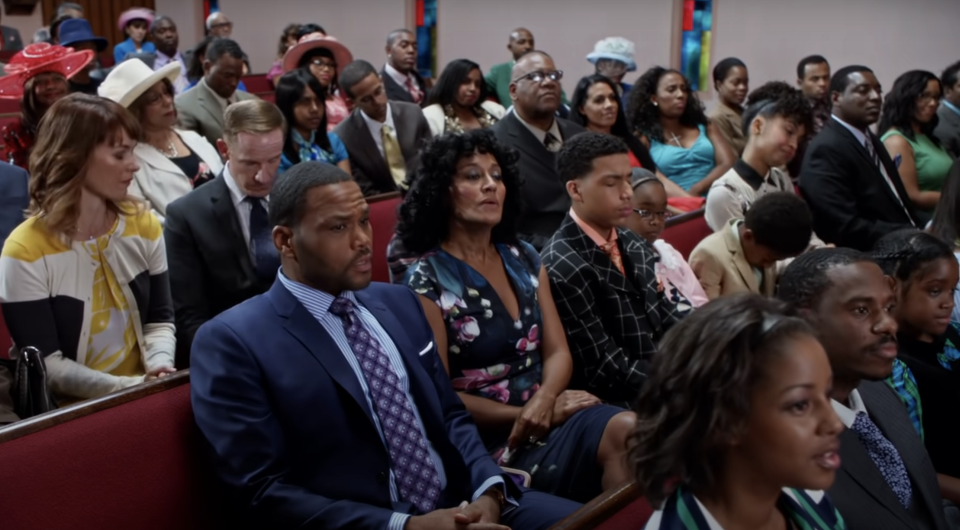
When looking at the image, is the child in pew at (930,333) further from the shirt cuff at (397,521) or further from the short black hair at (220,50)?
the short black hair at (220,50)

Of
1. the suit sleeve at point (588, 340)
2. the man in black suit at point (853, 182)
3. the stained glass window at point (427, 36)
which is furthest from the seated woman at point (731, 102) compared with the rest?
the stained glass window at point (427, 36)

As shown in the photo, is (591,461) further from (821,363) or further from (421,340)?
(821,363)

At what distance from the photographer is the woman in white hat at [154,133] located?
3.14m

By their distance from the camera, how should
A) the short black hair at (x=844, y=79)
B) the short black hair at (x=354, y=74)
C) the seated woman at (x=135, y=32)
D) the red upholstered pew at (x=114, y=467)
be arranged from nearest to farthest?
the red upholstered pew at (x=114, y=467)
the short black hair at (x=844, y=79)
the short black hair at (x=354, y=74)
the seated woman at (x=135, y=32)

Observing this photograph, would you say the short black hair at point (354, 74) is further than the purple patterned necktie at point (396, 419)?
Yes

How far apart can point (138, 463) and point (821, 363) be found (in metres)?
1.10

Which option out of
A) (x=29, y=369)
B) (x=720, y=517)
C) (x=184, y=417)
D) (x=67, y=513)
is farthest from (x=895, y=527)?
(x=29, y=369)

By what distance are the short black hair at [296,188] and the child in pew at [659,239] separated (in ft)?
3.81

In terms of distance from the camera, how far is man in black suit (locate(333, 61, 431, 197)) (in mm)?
4270

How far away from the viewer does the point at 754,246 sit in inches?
118

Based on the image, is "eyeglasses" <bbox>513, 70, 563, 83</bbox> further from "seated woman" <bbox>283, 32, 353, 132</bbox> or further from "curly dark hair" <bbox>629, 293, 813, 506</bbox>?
"curly dark hair" <bbox>629, 293, 813, 506</bbox>

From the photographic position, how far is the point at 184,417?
5.60ft

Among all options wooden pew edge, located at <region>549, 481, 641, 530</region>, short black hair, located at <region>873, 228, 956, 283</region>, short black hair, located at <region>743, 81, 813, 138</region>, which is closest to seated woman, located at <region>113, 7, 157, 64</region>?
short black hair, located at <region>743, 81, 813, 138</region>

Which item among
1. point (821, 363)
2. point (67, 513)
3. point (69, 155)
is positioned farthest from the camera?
point (69, 155)
